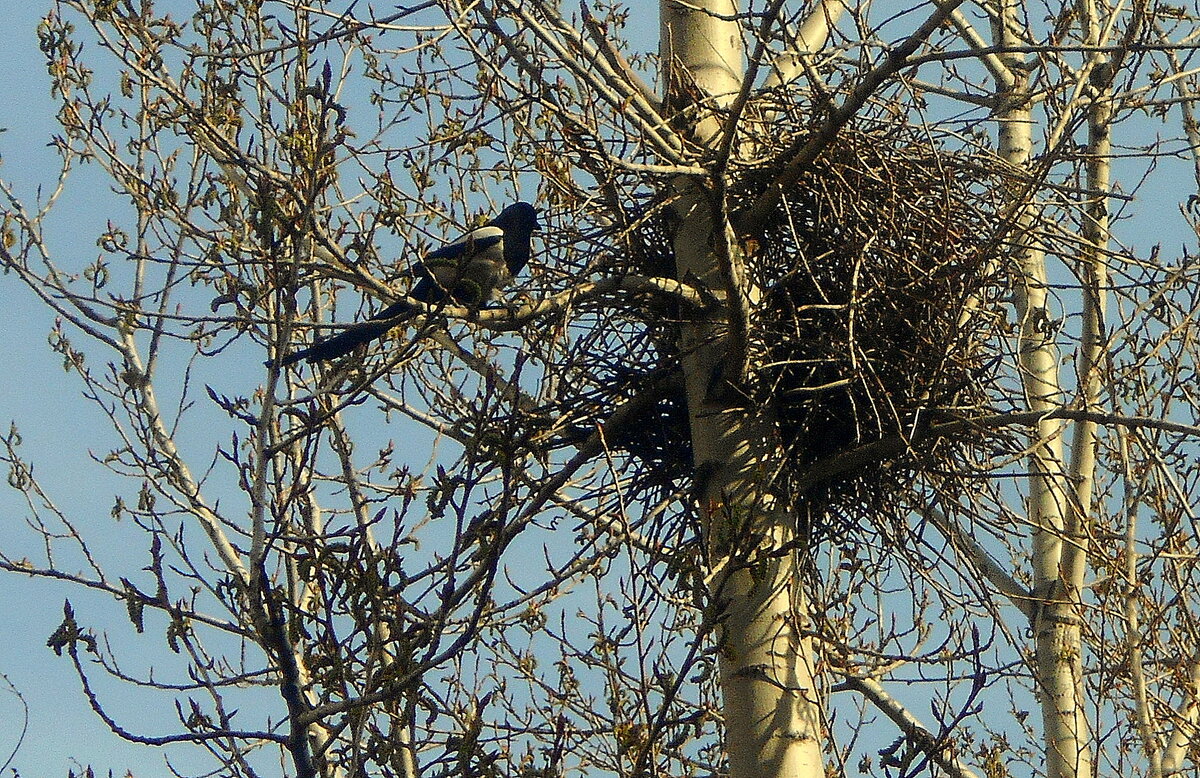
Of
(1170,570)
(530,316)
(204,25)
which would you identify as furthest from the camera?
(1170,570)

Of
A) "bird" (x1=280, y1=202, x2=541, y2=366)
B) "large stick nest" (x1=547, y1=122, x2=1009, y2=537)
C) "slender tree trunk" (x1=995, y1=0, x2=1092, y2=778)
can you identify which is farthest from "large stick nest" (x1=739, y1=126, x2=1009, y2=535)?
"bird" (x1=280, y1=202, x2=541, y2=366)

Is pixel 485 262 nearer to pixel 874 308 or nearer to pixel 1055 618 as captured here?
pixel 874 308

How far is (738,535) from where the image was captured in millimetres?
3092

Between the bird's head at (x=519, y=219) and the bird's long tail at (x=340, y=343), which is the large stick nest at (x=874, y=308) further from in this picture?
the bird's head at (x=519, y=219)

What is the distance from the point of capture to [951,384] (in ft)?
12.9

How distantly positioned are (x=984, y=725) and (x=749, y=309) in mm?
3410

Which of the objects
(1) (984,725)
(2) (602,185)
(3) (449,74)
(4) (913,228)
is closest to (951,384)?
Answer: (4) (913,228)

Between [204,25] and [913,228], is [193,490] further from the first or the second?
[913,228]

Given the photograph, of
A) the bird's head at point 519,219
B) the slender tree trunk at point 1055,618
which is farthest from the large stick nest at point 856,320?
the bird's head at point 519,219

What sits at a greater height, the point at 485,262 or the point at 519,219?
the point at 519,219

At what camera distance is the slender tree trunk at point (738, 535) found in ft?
11.0

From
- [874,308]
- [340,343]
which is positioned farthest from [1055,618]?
[340,343]

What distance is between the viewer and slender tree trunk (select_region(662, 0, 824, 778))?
334 cm

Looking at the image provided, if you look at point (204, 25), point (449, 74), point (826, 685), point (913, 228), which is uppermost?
point (204, 25)
